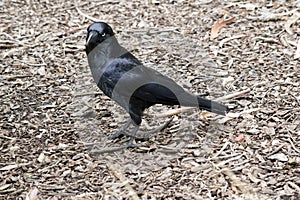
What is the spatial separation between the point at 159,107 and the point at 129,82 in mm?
796

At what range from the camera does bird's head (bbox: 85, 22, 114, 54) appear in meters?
4.56

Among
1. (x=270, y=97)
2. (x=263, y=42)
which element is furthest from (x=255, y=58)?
(x=270, y=97)

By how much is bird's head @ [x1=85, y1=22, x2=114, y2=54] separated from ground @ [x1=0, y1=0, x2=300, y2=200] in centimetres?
77

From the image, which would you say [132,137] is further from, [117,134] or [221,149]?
[221,149]

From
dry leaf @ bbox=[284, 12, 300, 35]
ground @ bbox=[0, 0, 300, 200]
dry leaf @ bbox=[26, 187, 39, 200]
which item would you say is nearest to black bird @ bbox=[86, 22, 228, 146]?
ground @ bbox=[0, 0, 300, 200]

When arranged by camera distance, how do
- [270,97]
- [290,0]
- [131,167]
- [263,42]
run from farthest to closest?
[290,0] < [263,42] < [270,97] < [131,167]

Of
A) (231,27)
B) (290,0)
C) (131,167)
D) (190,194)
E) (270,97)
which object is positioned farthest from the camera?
(290,0)

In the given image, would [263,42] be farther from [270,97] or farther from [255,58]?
[270,97]

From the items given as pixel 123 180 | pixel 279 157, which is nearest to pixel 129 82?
pixel 123 180

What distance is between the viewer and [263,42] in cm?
608

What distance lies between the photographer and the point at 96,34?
15.0 feet

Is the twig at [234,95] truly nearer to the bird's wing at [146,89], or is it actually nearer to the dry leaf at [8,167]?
the bird's wing at [146,89]

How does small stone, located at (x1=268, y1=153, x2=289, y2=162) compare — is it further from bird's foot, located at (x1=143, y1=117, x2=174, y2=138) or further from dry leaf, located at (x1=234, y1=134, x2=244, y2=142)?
bird's foot, located at (x1=143, y1=117, x2=174, y2=138)

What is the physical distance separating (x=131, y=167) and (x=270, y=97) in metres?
1.53
